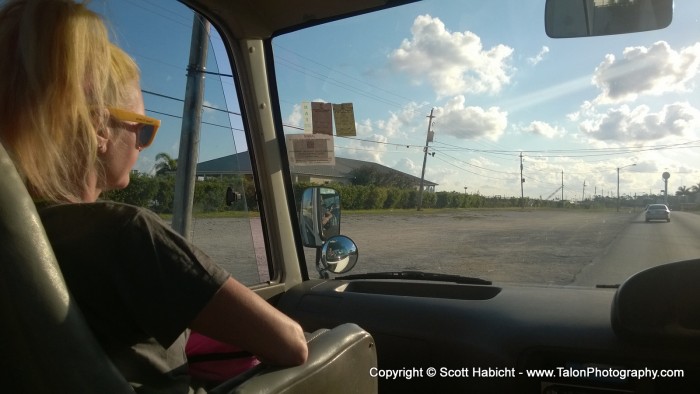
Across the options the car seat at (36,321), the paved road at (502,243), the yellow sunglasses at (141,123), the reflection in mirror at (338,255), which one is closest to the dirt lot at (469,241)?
the paved road at (502,243)

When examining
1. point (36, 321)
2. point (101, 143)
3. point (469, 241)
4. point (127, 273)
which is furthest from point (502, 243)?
point (36, 321)

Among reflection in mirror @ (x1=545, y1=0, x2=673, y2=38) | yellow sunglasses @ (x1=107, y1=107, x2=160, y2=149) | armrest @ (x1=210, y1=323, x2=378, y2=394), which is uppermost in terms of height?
reflection in mirror @ (x1=545, y1=0, x2=673, y2=38)

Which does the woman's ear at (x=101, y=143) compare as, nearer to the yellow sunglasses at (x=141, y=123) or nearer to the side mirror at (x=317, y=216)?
the yellow sunglasses at (x=141, y=123)

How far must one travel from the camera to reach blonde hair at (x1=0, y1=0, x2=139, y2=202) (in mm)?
1383

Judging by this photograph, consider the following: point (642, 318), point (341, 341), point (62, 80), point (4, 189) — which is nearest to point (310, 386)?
point (341, 341)

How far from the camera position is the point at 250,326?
1.43 metres

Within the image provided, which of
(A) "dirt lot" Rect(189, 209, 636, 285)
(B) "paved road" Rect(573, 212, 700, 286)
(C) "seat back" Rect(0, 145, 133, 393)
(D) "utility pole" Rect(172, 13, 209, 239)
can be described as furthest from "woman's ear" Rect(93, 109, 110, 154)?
(B) "paved road" Rect(573, 212, 700, 286)

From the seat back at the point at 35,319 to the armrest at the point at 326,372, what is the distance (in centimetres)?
40

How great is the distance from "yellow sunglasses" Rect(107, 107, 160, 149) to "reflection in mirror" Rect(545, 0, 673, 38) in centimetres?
167

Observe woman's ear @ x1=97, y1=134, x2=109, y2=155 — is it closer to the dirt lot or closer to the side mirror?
the dirt lot

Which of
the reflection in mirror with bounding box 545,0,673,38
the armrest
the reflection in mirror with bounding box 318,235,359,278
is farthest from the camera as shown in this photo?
the reflection in mirror with bounding box 318,235,359,278

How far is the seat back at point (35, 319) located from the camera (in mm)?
1141

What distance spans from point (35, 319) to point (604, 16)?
2213 millimetres

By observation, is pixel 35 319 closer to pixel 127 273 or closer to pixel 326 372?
pixel 127 273
